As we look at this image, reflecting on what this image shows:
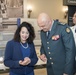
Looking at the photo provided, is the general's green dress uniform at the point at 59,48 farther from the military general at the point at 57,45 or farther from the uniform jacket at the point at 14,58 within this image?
the uniform jacket at the point at 14,58

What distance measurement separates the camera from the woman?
1.89 meters

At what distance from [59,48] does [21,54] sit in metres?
0.37

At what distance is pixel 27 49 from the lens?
196 centimetres

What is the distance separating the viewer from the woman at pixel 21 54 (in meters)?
1.89

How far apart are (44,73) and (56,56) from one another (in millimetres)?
983

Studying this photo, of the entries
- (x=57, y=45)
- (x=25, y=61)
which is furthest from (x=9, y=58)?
(x=57, y=45)

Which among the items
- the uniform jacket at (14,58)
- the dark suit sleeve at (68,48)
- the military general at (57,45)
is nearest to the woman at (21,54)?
the uniform jacket at (14,58)

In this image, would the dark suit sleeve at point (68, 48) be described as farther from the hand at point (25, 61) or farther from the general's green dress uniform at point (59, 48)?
the hand at point (25, 61)

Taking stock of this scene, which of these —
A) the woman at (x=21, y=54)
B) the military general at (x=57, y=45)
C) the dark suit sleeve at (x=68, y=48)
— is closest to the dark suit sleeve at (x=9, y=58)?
the woman at (x=21, y=54)

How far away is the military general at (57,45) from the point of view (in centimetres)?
184

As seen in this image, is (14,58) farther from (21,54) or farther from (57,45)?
(57,45)

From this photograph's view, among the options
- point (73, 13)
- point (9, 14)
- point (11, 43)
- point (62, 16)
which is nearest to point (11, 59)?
point (11, 43)

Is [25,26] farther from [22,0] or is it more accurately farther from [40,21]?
[22,0]

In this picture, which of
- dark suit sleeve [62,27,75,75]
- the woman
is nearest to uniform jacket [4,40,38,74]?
the woman
